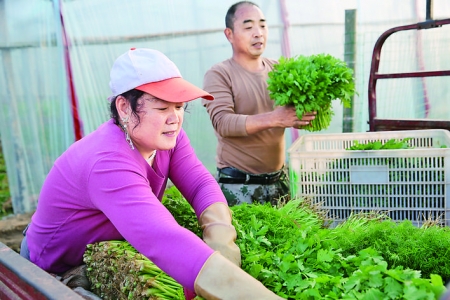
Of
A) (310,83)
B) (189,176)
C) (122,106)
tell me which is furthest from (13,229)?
(122,106)

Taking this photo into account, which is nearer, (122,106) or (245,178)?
(122,106)

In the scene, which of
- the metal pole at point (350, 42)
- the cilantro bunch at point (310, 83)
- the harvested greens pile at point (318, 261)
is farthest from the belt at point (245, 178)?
the metal pole at point (350, 42)

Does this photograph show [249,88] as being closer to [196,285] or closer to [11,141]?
[196,285]

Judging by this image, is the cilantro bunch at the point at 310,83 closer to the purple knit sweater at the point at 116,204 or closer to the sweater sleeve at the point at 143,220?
the purple knit sweater at the point at 116,204

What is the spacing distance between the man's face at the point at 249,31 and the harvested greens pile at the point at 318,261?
149 cm

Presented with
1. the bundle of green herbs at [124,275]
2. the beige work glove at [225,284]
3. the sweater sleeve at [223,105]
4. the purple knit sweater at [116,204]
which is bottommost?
the bundle of green herbs at [124,275]

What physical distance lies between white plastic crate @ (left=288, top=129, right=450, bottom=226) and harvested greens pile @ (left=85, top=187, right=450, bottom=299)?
340 millimetres

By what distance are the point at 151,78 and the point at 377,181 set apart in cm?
148

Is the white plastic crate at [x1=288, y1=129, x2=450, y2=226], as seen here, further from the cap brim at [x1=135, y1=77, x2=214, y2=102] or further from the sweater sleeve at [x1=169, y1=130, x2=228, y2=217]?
the cap brim at [x1=135, y1=77, x2=214, y2=102]

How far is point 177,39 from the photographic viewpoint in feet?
20.6

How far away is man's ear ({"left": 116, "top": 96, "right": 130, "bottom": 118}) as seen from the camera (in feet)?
6.54

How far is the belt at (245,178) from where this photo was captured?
11.7 ft

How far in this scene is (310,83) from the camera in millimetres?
3066

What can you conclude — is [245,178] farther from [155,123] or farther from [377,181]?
[155,123]
